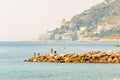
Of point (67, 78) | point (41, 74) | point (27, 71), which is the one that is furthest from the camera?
point (27, 71)

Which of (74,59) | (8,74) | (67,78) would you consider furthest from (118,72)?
(74,59)

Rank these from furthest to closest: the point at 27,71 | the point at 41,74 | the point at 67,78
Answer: the point at 27,71 → the point at 41,74 → the point at 67,78

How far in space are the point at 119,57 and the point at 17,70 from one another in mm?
27943

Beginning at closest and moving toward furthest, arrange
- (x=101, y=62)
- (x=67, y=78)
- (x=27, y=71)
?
(x=67, y=78)
(x=27, y=71)
(x=101, y=62)

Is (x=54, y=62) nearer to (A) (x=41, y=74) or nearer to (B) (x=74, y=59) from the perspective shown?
(B) (x=74, y=59)

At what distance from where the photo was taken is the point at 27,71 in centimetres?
9838

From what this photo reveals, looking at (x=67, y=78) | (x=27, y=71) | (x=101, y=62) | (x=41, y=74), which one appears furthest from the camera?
(x=101, y=62)

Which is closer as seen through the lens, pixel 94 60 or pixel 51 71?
pixel 51 71

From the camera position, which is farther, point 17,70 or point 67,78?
point 17,70

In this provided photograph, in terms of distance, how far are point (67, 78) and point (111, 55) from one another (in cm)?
3627

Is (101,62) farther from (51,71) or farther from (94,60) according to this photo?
(51,71)

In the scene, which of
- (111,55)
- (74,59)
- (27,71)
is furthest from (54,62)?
(27,71)

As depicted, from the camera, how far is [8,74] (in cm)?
9206

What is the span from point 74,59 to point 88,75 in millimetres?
31521
